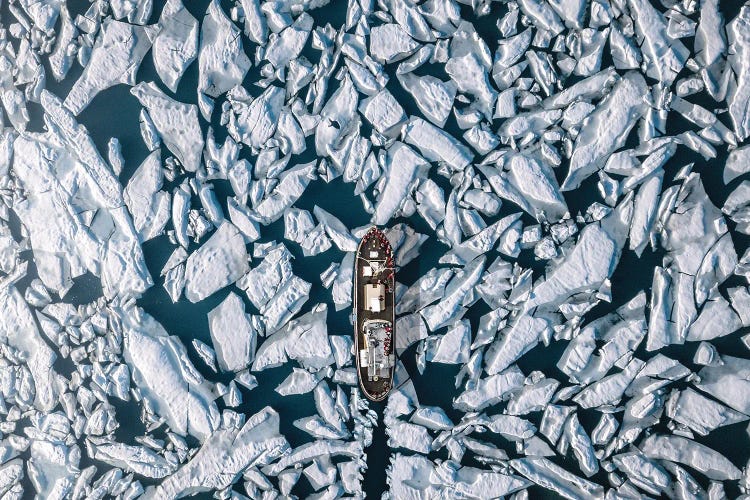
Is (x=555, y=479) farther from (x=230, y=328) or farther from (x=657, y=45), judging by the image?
(x=657, y=45)

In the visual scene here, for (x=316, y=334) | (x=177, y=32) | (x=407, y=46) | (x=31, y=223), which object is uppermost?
(x=177, y=32)

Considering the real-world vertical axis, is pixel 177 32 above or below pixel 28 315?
above

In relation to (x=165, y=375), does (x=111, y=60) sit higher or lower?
higher

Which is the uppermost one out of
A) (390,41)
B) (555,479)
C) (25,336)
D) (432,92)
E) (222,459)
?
(390,41)

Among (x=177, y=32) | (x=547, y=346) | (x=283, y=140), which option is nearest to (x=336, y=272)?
(x=283, y=140)

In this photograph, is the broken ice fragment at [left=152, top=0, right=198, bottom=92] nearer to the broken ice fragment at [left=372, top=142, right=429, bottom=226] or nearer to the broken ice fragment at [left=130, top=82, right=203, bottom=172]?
the broken ice fragment at [left=130, top=82, right=203, bottom=172]

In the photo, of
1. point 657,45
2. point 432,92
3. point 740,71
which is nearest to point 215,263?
point 432,92

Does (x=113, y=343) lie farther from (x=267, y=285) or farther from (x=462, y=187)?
(x=462, y=187)

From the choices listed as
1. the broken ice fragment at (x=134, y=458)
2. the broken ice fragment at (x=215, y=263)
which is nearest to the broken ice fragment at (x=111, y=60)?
the broken ice fragment at (x=215, y=263)
